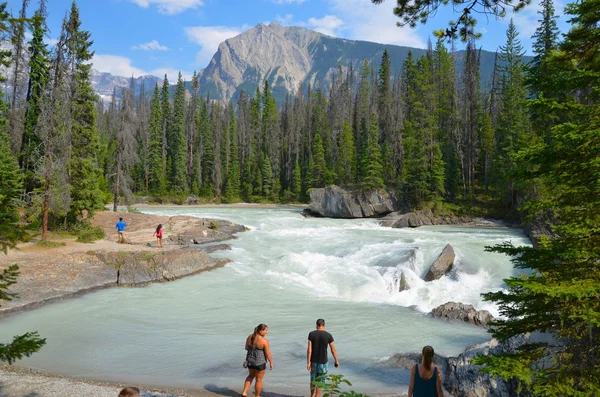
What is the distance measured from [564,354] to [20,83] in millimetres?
36471

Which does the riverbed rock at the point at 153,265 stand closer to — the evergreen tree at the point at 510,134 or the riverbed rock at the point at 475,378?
the riverbed rock at the point at 475,378

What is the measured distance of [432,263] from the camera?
66.1ft

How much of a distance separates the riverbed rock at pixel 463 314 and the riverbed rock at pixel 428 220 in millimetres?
22118

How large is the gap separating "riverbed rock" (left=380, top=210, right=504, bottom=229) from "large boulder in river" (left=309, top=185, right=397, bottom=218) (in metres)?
3.91

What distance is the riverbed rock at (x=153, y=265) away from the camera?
18.0 metres

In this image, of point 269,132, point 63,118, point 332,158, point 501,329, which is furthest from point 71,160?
point 269,132

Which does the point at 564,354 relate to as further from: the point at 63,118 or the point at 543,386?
the point at 63,118

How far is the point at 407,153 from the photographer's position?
5362cm

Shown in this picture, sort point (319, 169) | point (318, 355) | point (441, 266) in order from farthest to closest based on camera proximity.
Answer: point (319, 169) < point (441, 266) < point (318, 355)

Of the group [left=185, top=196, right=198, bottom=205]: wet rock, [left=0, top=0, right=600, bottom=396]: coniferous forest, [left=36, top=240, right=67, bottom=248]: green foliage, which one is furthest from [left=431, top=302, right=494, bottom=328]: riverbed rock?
[left=185, top=196, right=198, bottom=205]: wet rock

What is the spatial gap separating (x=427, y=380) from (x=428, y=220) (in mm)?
34444

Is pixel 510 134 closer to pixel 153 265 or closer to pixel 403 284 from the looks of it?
pixel 403 284

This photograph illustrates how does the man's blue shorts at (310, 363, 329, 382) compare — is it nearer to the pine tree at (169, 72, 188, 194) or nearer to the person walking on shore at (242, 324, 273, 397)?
the person walking on shore at (242, 324, 273, 397)

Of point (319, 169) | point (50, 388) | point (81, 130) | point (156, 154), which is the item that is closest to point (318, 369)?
point (50, 388)
